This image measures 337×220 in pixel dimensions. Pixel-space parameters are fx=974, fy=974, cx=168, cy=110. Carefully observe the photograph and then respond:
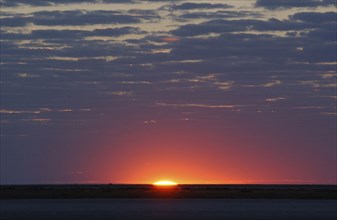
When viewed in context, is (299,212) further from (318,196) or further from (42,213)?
(318,196)

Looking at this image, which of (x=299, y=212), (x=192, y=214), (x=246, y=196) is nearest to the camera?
(x=192, y=214)

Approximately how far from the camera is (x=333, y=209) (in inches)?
3324

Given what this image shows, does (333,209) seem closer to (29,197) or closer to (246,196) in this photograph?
(246,196)

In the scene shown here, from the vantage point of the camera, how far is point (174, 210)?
78.9 meters

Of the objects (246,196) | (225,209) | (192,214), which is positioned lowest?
(192,214)

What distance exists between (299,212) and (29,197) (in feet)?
156

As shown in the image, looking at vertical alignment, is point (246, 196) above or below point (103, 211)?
above

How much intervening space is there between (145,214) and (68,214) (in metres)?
5.91

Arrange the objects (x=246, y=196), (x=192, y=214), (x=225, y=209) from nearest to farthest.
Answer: (x=192, y=214) → (x=225, y=209) → (x=246, y=196)

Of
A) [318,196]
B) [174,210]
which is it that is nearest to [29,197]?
[318,196]

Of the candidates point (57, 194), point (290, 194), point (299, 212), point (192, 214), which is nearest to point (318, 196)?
point (290, 194)

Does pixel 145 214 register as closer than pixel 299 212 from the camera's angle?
Yes

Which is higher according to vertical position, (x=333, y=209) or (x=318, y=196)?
(x=318, y=196)

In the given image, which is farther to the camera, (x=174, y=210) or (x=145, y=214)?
(x=174, y=210)
